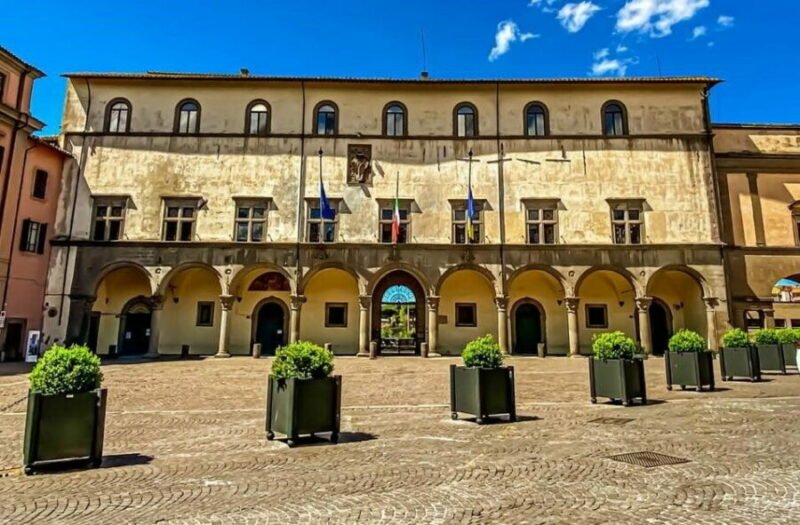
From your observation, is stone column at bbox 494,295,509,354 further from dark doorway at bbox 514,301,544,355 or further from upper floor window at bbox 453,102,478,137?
upper floor window at bbox 453,102,478,137

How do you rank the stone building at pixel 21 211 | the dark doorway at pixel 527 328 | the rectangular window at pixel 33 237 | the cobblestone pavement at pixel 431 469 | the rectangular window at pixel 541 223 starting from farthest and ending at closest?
the dark doorway at pixel 527 328 → the rectangular window at pixel 541 223 → the rectangular window at pixel 33 237 → the stone building at pixel 21 211 → the cobblestone pavement at pixel 431 469

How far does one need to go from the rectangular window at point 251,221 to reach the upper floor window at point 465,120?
10.7 meters

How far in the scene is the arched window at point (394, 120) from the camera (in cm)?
2641

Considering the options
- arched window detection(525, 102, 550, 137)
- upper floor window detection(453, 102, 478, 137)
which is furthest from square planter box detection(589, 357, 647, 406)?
arched window detection(525, 102, 550, 137)

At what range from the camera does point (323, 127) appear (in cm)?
2639

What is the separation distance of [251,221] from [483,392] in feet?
63.2

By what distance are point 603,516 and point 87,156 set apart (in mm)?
28690

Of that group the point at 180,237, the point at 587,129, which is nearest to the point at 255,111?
the point at 180,237

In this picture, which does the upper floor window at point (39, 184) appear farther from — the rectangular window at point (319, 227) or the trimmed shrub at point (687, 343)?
the trimmed shrub at point (687, 343)

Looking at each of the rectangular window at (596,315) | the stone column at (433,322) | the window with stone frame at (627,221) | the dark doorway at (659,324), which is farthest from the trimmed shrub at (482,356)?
the dark doorway at (659,324)

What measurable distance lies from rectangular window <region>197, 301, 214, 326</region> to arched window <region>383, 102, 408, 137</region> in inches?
511

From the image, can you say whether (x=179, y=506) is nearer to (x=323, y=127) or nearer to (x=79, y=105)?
(x=323, y=127)

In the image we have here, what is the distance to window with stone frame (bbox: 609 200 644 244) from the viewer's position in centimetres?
2511

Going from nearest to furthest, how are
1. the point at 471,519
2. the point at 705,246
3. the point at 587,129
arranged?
the point at 471,519 < the point at 705,246 < the point at 587,129
